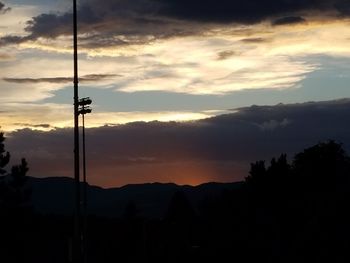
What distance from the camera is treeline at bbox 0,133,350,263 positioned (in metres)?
61.7

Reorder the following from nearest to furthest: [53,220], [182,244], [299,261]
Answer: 1. [299,261]
2. [182,244]
3. [53,220]

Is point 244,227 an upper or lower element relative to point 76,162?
lower

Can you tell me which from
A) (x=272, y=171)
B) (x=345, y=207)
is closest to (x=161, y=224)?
(x=272, y=171)

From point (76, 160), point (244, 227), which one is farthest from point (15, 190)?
point (76, 160)

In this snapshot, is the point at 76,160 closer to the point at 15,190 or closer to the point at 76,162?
the point at 76,162

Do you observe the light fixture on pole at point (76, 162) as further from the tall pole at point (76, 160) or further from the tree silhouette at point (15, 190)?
the tree silhouette at point (15, 190)

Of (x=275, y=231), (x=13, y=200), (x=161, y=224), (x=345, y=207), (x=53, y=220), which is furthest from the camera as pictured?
(x=53, y=220)

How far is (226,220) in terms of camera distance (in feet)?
259

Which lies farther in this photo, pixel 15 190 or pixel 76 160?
pixel 15 190

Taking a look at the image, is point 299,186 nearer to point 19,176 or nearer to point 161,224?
point 161,224

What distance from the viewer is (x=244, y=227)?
7244 centimetres

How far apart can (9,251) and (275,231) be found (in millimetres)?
25912

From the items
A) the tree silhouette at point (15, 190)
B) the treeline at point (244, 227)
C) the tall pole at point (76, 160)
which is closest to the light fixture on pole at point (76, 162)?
the tall pole at point (76, 160)

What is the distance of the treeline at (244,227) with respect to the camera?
61.7 m
